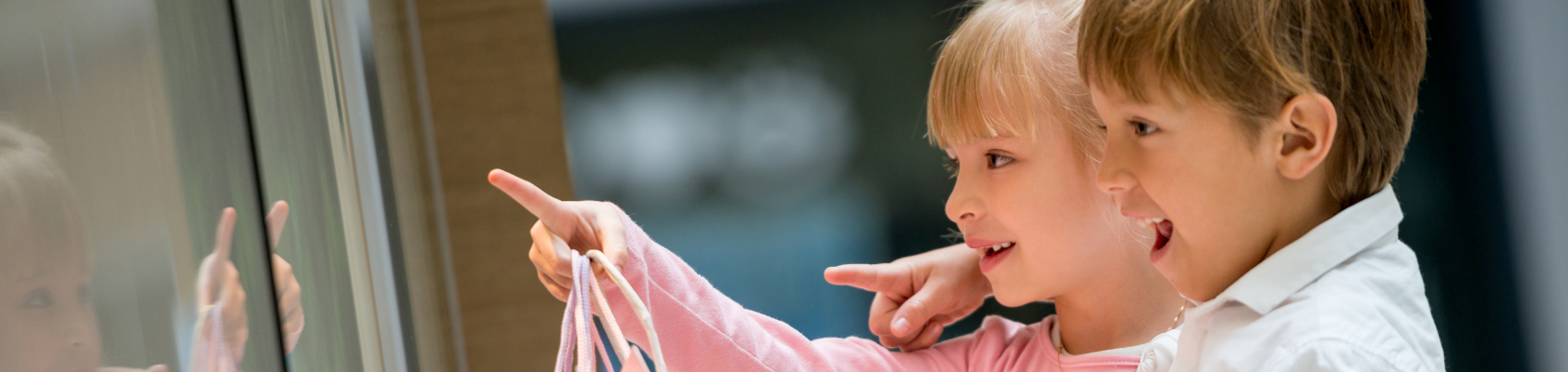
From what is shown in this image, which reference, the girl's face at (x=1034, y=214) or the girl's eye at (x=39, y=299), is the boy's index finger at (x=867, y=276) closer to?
the girl's face at (x=1034, y=214)

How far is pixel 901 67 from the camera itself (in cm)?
99

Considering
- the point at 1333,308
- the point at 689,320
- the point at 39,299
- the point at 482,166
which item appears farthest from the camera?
the point at 482,166

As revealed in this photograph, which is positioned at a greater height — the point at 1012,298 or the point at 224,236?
the point at 224,236

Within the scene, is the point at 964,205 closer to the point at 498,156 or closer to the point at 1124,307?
the point at 1124,307

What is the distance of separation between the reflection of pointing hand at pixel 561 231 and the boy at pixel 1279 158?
19 centimetres

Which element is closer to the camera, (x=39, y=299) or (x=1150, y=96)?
(x=39, y=299)

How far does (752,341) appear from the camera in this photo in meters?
0.46

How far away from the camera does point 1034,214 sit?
46 cm

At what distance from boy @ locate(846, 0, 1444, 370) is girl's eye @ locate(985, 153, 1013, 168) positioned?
0.38 feet

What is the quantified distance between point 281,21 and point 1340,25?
31 centimetres

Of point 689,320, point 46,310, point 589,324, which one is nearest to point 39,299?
point 46,310

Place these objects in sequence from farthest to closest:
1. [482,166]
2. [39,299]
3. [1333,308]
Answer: [482,166] < [1333,308] < [39,299]

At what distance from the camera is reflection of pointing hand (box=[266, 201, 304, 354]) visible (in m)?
0.22

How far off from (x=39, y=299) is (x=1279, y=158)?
332 mm
